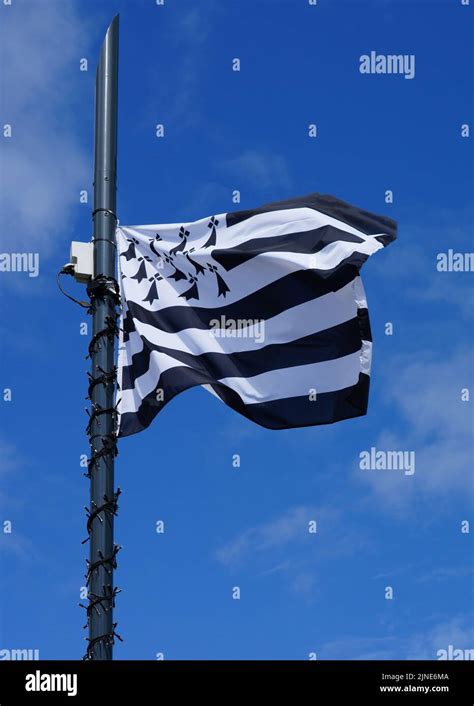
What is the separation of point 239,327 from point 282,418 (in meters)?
1.19

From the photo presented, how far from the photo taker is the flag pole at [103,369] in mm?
11695

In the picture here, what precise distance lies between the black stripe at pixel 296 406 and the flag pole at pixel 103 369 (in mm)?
1455

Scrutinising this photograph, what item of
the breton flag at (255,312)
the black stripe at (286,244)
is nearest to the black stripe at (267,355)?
the breton flag at (255,312)

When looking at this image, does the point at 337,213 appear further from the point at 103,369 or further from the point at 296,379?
the point at 103,369

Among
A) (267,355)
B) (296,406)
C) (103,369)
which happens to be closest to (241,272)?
(267,355)

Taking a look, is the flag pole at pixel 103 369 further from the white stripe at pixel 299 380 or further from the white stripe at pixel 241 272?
the white stripe at pixel 299 380

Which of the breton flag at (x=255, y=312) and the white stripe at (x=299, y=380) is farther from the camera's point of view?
the white stripe at (x=299, y=380)

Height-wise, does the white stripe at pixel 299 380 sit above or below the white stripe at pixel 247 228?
below

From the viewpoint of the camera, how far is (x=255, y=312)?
15023 mm
